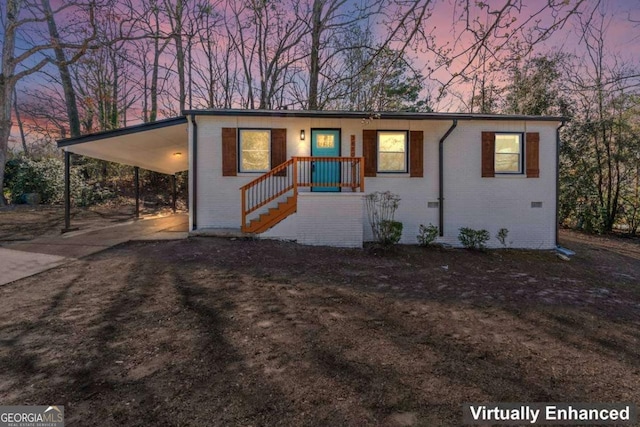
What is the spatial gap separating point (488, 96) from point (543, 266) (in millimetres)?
11891

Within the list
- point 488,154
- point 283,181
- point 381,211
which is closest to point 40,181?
point 283,181

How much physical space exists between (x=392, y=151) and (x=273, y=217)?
3821mm

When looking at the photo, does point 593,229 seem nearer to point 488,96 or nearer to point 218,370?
point 488,96

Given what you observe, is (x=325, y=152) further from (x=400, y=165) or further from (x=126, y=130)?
(x=126, y=130)

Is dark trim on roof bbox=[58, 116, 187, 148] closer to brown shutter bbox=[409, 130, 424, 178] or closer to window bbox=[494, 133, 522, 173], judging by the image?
brown shutter bbox=[409, 130, 424, 178]

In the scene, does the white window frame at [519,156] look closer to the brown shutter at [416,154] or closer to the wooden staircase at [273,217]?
the brown shutter at [416,154]

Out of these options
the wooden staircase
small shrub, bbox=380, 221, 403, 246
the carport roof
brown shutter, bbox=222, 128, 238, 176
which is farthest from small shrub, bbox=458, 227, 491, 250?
the carport roof

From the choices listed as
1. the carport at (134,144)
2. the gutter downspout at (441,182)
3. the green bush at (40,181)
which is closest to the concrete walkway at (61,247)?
the carport at (134,144)

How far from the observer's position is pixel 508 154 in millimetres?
8750

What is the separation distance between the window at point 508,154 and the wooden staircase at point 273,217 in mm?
5919

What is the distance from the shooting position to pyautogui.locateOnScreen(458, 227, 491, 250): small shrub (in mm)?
8203

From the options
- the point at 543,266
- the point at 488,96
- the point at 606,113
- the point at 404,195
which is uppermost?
the point at 488,96

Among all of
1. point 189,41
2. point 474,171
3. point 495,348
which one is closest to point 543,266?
point 474,171

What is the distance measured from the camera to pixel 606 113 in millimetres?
11750
